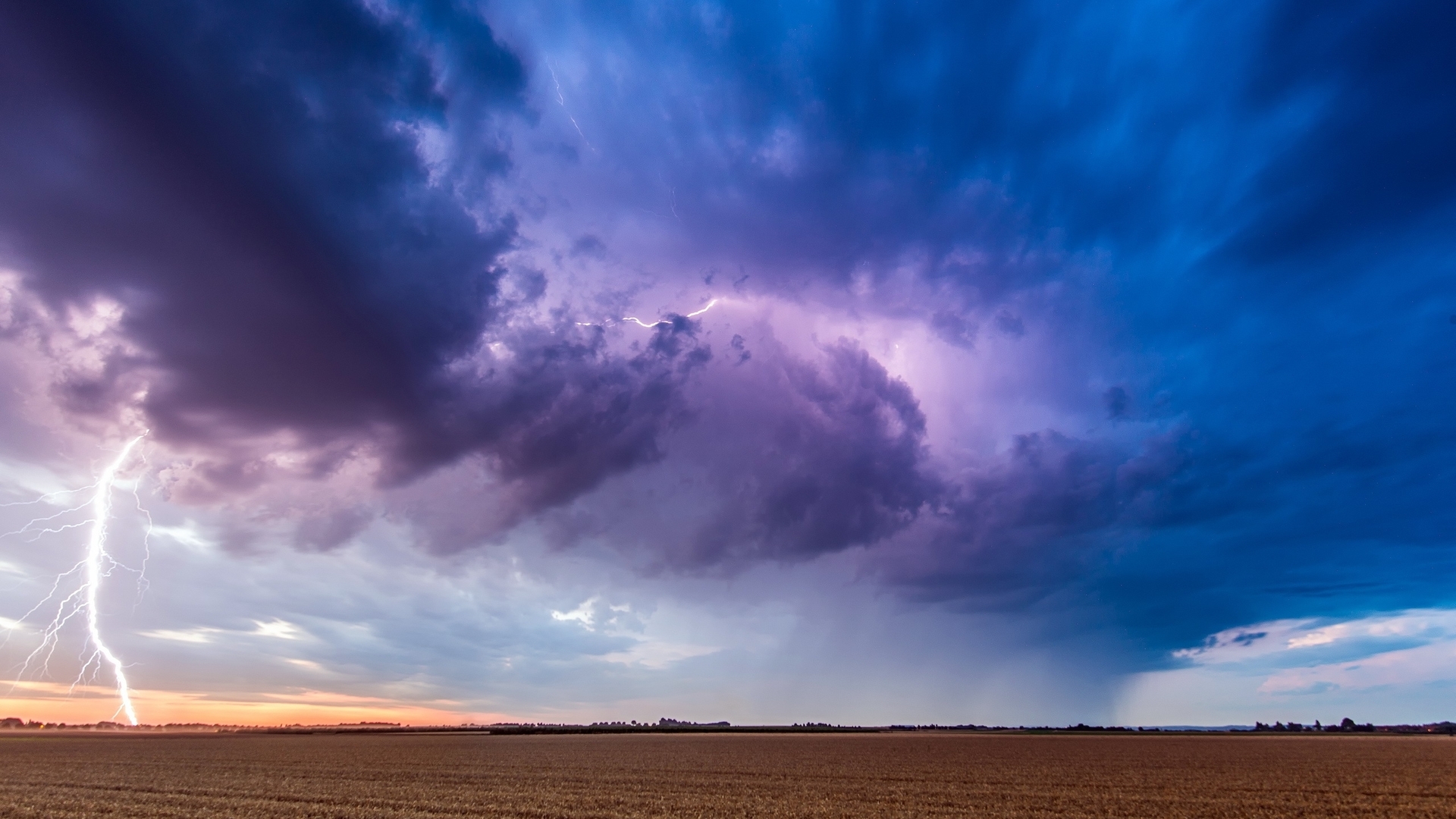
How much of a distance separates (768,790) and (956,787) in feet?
35.6

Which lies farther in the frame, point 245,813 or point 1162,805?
point 1162,805

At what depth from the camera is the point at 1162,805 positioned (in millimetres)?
31734

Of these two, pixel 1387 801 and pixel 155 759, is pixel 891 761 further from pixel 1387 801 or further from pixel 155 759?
pixel 155 759

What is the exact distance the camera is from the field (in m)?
30.0

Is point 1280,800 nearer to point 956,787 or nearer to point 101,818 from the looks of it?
point 956,787

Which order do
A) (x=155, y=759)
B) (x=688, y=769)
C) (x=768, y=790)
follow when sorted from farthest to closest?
(x=155, y=759), (x=688, y=769), (x=768, y=790)

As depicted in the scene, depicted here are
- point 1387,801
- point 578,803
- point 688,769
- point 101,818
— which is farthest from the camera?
point 688,769

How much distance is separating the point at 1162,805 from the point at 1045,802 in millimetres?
5129

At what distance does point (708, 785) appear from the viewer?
39.6 metres

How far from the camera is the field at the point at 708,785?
30.0 m

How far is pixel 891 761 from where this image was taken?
59250 mm

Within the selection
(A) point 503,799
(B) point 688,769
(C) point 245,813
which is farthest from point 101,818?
(B) point 688,769

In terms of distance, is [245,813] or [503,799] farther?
[503,799]

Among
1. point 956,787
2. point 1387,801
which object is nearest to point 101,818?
point 956,787
